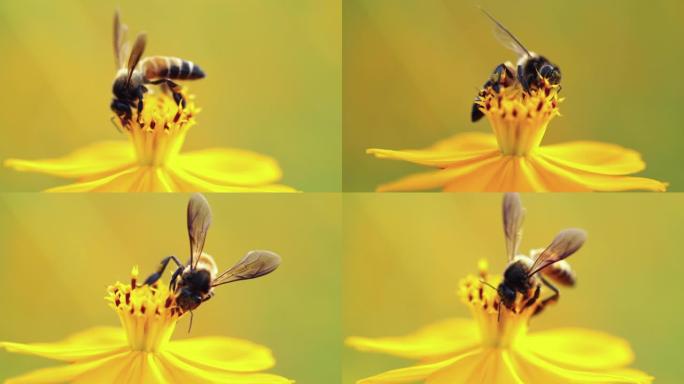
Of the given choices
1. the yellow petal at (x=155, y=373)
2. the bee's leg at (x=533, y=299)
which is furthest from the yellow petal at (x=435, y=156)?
the yellow petal at (x=155, y=373)

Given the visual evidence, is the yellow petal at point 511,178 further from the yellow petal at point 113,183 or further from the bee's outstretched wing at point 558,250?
the yellow petal at point 113,183

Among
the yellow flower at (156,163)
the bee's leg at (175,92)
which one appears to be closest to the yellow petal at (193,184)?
the yellow flower at (156,163)

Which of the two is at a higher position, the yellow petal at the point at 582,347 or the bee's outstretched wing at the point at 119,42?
the bee's outstretched wing at the point at 119,42

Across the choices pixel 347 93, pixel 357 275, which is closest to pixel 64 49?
pixel 347 93

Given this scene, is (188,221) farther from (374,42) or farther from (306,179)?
(374,42)

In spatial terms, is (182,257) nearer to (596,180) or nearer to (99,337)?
(99,337)

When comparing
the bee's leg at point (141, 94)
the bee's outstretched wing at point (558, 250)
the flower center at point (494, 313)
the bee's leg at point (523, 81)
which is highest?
the bee's leg at point (523, 81)
